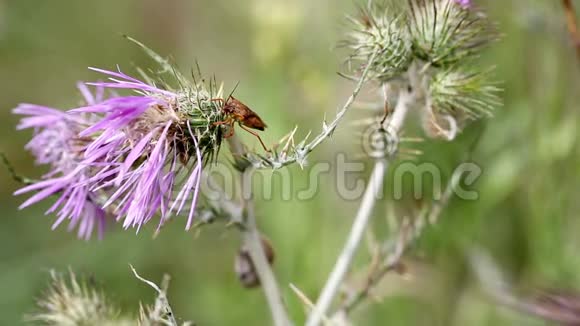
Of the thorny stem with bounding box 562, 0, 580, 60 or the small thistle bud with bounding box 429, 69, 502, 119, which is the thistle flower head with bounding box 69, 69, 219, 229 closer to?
the small thistle bud with bounding box 429, 69, 502, 119

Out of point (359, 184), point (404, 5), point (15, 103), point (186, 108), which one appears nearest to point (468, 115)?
point (404, 5)

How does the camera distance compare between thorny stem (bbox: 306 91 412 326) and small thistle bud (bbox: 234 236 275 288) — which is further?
small thistle bud (bbox: 234 236 275 288)

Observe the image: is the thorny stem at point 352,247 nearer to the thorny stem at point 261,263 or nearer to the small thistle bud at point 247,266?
the thorny stem at point 261,263

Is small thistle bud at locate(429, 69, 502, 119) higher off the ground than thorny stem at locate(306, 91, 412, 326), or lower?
higher

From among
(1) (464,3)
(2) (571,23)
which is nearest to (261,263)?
(1) (464,3)

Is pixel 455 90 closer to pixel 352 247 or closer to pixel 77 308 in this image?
pixel 352 247

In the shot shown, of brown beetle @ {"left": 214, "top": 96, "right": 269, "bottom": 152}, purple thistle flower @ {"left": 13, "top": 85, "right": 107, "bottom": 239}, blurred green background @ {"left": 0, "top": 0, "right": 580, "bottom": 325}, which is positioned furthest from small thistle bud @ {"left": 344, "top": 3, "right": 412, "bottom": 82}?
blurred green background @ {"left": 0, "top": 0, "right": 580, "bottom": 325}

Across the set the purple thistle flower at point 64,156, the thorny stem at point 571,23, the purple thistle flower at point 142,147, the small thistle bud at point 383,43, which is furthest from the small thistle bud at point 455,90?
the purple thistle flower at point 64,156
